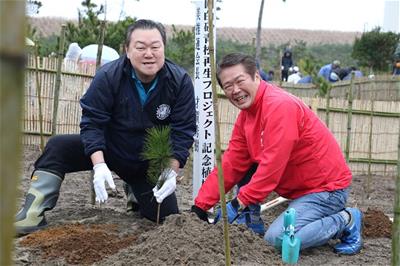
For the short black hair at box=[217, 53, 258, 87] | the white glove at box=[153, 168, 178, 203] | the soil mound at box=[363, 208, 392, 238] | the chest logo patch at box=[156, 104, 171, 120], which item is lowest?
the soil mound at box=[363, 208, 392, 238]

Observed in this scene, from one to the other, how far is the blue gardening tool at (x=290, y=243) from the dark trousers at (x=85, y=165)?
933mm

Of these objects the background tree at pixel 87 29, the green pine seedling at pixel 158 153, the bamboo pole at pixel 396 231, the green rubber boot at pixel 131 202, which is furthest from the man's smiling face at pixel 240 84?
the background tree at pixel 87 29

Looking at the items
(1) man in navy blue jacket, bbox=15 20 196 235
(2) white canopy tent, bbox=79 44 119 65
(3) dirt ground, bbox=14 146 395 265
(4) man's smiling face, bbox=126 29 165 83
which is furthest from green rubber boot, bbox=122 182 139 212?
(2) white canopy tent, bbox=79 44 119 65

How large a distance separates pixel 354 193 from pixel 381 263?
390 cm

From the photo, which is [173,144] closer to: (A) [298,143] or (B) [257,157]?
(B) [257,157]

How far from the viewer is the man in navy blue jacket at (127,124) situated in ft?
11.7

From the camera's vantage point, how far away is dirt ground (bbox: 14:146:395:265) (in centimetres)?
291

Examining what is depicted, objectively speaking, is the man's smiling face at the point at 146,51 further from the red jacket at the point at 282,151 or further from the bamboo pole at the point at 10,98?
the bamboo pole at the point at 10,98

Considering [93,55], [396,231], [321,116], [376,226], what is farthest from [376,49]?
[396,231]

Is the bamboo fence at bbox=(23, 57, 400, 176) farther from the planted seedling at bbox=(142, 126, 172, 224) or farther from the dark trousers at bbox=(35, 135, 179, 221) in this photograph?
the planted seedling at bbox=(142, 126, 172, 224)

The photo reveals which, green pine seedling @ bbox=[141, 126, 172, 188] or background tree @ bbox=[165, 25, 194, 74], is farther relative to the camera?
background tree @ bbox=[165, 25, 194, 74]

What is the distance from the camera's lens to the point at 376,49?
2081 centimetres

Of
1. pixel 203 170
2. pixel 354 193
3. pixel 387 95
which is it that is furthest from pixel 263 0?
→ pixel 203 170

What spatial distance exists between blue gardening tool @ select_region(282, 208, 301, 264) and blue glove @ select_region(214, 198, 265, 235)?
0.36m
